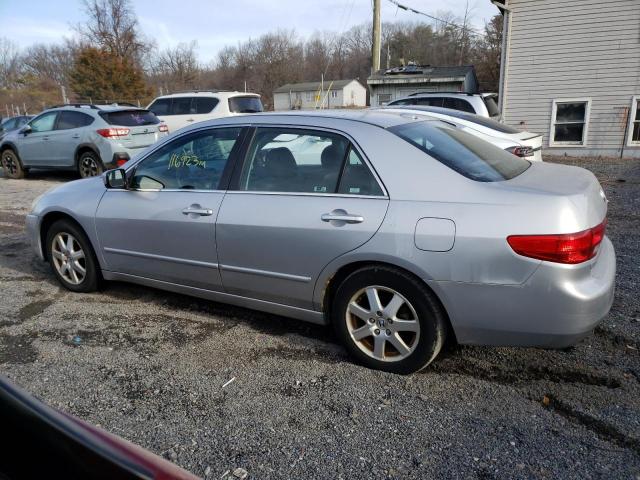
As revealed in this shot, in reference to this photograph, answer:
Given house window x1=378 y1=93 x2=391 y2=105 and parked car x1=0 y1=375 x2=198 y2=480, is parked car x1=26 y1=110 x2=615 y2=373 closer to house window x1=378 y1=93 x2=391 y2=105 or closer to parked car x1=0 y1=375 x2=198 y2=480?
parked car x1=0 y1=375 x2=198 y2=480

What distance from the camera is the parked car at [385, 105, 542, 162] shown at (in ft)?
23.0

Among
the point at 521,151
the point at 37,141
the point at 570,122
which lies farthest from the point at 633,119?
the point at 37,141

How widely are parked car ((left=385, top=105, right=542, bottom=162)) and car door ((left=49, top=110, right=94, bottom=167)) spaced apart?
6.96 metres

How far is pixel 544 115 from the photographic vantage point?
47.5 feet

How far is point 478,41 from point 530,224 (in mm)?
41398

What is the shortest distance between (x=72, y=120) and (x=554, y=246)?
35.8ft

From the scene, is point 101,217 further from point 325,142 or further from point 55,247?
point 325,142

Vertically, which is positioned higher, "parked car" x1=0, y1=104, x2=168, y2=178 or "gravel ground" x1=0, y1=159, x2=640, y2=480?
"parked car" x1=0, y1=104, x2=168, y2=178

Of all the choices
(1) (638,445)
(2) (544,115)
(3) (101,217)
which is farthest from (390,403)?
(2) (544,115)

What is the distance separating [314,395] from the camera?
114 inches

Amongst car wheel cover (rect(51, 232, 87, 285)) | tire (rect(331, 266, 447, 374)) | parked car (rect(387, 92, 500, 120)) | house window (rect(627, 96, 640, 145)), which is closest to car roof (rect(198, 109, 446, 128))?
tire (rect(331, 266, 447, 374))

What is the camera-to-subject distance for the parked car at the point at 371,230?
8.53 feet

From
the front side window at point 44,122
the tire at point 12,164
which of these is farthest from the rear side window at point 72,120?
the tire at point 12,164

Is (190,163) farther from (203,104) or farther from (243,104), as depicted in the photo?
(203,104)
